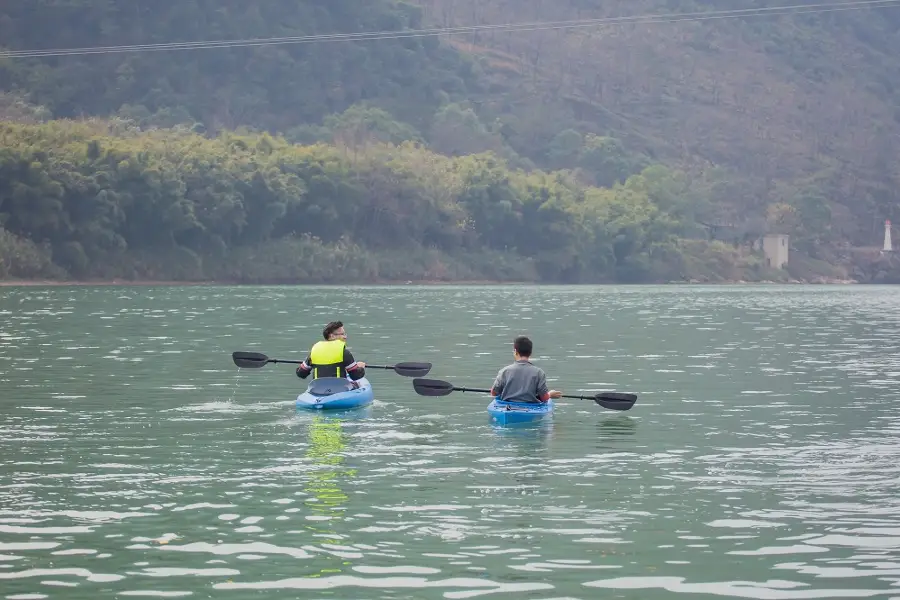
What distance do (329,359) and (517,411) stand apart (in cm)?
404

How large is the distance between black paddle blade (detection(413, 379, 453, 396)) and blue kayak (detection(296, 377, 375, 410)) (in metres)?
1.06

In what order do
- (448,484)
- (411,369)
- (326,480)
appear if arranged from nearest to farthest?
(448,484)
(326,480)
(411,369)

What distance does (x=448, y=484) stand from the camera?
2098cm

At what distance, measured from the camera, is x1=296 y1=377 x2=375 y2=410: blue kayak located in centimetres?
2930

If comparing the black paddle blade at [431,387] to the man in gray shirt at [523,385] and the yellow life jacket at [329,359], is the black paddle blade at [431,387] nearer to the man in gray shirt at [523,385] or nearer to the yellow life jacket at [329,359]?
the yellow life jacket at [329,359]

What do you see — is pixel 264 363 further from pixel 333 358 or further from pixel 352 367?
pixel 333 358

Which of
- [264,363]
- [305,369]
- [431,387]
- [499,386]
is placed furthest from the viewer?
[264,363]

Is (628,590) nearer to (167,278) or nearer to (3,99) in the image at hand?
(167,278)

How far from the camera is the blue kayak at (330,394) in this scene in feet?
96.1

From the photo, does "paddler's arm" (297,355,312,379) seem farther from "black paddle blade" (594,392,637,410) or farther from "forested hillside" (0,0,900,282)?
"forested hillside" (0,0,900,282)

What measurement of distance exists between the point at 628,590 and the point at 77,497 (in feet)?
25.0

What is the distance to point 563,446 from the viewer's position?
25.1 metres

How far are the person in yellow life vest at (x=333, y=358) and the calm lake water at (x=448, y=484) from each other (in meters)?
0.91

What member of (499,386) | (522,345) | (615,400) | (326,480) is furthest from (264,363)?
(326,480)
